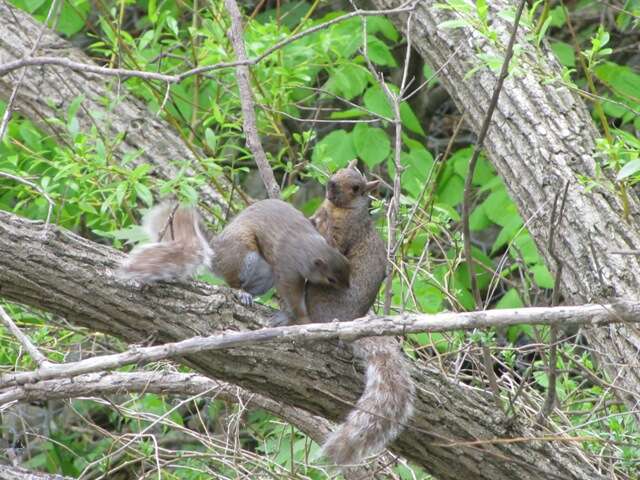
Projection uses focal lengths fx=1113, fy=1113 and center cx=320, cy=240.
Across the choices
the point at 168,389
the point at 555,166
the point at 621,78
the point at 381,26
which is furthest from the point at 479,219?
the point at 168,389

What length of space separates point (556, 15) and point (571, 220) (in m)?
1.65

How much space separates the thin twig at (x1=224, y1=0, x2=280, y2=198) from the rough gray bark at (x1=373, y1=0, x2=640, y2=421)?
0.76 meters

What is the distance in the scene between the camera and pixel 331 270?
135 inches

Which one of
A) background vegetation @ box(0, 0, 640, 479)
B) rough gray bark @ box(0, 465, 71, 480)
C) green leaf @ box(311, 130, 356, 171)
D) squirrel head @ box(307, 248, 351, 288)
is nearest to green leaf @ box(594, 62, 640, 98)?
background vegetation @ box(0, 0, 640, 479)

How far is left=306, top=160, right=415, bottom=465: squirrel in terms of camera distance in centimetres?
304

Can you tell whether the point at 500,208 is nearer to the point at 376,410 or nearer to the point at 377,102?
the point at 377,102

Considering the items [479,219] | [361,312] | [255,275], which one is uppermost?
[255,275]

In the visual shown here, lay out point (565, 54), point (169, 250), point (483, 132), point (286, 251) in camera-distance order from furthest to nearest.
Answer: point (565, 54) → point (286, 251) → point (169, 250) → point (483, 132)

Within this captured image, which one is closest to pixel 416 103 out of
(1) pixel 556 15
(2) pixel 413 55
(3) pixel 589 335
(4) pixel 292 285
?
(2) pixel 413 55

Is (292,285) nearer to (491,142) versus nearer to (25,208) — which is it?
(491,142)

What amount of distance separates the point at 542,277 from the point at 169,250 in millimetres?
1979

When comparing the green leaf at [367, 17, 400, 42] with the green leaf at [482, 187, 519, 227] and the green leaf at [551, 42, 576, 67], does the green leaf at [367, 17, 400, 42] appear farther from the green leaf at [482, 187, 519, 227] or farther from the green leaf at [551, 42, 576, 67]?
the green leaf at [482, 187, 519, 227]

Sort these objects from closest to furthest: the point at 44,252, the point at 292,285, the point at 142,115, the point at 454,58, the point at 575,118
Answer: the point at 44,252
the point at 292,285
the point at 575,118
the point at 454,58
the point at 142,115

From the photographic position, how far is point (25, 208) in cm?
495
